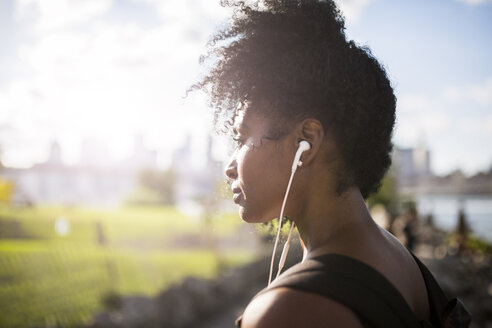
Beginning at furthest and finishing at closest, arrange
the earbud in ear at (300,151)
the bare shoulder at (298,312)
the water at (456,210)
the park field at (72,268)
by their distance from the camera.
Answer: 1. the water at (456,210)
2. the park field at (72,268)
3. the earbud in ear at (300,151)
4. the bare shoulder at (298,312)

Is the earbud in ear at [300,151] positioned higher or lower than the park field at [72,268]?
higher

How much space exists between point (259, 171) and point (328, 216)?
0.84 feet

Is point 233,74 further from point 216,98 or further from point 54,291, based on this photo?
point 54,291

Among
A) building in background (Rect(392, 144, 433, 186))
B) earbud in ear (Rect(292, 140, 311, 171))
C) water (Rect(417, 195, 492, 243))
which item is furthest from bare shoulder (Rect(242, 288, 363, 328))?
building in background (Rect(392, 144, 433, 186))

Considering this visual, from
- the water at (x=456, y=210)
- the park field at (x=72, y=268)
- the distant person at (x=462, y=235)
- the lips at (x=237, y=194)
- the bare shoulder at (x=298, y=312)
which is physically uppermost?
the lips at (x=237, y=194)

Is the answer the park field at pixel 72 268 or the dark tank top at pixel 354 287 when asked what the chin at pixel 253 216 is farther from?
the park field at pixel 72 268

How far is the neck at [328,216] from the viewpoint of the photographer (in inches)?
50.8

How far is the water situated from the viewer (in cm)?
2301

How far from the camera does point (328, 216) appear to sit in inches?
51.7

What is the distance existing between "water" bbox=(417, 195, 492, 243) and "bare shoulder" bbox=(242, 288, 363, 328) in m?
22.1

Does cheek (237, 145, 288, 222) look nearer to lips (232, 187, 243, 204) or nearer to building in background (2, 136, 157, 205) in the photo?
lips (232, 187, 243, 204)

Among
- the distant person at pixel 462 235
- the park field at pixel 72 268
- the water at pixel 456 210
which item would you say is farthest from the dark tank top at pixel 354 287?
the water at pixel 456 210

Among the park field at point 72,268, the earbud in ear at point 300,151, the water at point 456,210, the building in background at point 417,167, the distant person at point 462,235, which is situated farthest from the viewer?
the building in background at point 417,167

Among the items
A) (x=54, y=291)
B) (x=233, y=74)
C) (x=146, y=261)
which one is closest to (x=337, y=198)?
(x=233, y=74)
